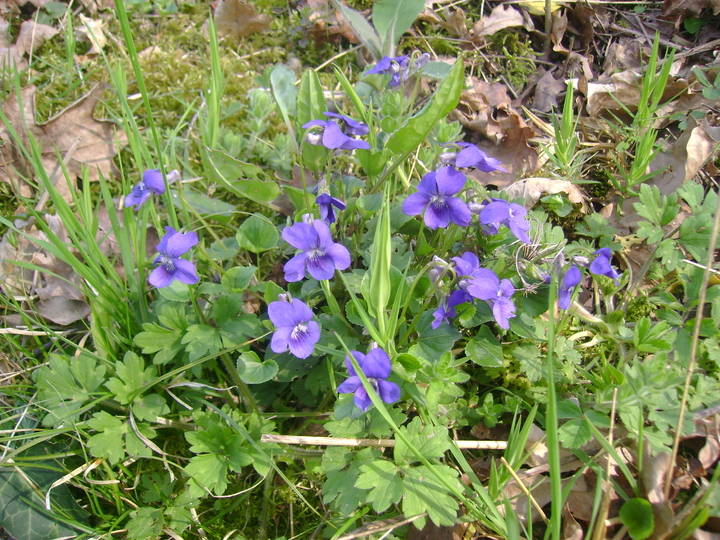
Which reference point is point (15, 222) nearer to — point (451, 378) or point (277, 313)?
point (277, 313)

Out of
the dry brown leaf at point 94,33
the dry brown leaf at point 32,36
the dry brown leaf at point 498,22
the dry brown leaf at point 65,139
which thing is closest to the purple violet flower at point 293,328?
the dry brown leaf at point 65,139

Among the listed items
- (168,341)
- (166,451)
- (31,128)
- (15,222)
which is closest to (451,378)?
(168,341)

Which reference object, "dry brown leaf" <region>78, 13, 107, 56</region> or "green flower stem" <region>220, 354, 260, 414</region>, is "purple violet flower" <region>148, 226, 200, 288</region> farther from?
"dry brown leaf" <region>78, 13, 107, 56</region>

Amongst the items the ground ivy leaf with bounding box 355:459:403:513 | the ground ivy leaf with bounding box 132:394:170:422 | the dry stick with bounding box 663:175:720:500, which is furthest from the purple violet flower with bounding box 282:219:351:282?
the dry stick with bounding box 663:175:720:500

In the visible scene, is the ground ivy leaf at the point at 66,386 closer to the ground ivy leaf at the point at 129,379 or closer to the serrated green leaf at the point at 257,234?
the ground ivy leaf at the point at 129,379

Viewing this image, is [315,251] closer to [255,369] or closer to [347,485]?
[255,369]

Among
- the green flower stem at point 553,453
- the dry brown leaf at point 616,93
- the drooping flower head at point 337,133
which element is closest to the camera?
the green flower stem at point 553,453

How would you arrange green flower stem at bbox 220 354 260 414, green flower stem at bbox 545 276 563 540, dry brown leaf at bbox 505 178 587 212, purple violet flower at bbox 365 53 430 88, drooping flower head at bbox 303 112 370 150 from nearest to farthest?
1. green flower stem at bbox 545 276 563 540
2. drooping flower head at bbox 303 112 370 150
3. green flower stem at bbox 220 354 260 414
4. purple violet flower at bbox 365 53 430 88
5. dry brown leaf at bbox 505 178 587 212

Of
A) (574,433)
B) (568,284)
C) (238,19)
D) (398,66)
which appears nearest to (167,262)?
(398,66)
